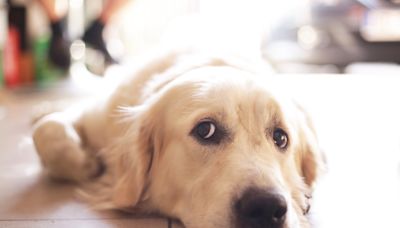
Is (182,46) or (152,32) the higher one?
(182,46)

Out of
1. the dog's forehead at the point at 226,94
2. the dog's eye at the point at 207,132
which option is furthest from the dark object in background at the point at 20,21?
the dog's eye at the point at 207,132

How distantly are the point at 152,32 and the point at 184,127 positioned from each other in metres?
4.49

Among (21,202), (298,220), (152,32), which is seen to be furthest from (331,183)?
(152,32)

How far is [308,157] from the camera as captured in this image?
169 centimetres

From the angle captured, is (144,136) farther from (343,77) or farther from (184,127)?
(343,77)

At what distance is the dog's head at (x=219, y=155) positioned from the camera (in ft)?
4.10

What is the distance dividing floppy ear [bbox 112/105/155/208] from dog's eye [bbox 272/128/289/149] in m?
0.33

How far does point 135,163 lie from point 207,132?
0.83ft

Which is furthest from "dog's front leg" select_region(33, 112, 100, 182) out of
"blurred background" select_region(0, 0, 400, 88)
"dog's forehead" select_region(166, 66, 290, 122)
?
"blurred background" select_region(0, 0, 400, 88)

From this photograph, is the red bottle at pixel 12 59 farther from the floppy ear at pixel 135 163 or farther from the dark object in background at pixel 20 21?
the floppy ear at pixel 135 163

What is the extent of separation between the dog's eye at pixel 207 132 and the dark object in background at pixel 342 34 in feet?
12.9

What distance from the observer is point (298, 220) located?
55.5 inches

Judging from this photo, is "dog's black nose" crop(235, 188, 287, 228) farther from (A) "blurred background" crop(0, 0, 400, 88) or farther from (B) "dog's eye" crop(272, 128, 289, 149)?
(A) "blurred background" crop(0, 0, 400, 88)

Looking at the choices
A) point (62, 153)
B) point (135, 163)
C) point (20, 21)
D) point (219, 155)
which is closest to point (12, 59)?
point (20, 21)
